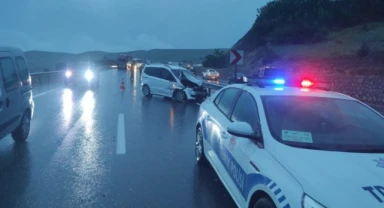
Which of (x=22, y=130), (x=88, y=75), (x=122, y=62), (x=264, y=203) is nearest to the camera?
(x=264, y=203)

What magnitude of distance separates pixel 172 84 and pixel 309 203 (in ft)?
55.5

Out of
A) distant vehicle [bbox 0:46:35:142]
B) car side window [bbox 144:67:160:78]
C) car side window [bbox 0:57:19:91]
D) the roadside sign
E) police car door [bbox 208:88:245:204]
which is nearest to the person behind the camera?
police car door [bbox 208:88:245:204]

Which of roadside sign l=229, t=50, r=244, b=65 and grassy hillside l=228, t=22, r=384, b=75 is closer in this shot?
roadside sign l=229, t=50, r=244, b=65

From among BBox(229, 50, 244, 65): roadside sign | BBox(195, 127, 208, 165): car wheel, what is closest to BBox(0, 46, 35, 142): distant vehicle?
BBox(195, 127, 208, 165): car wheel

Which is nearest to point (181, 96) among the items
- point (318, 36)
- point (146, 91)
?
point (146, 91)

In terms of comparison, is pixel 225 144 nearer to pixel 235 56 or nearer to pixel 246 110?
pixel 246 110

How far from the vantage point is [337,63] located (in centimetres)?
3616

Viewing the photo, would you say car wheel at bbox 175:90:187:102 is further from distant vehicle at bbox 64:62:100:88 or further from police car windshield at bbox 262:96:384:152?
police car windshield at bbox 262:96:384:152

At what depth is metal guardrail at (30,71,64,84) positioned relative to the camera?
2592cm

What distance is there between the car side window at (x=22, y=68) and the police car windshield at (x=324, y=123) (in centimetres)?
583

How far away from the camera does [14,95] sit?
7.61 m

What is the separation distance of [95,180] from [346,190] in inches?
159

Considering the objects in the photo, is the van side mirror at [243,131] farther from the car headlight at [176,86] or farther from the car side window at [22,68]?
the car headlight at [176,86]

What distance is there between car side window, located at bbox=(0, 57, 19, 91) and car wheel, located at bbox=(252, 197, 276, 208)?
557 centimetres
